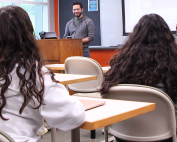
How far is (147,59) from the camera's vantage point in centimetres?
148

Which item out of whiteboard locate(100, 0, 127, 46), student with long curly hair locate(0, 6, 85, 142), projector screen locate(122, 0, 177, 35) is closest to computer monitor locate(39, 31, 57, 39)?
projector screen locate(122, 0, 177, 35)

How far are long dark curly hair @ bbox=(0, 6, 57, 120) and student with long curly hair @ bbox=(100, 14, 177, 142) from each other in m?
0.51

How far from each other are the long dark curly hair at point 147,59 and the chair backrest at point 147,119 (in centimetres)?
10

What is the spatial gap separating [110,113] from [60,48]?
300 centimetres

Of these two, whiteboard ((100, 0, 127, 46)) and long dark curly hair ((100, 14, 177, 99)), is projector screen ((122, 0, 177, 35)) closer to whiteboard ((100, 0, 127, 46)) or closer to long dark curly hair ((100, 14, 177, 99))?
whiteboard ((100, 0, 127, 46))

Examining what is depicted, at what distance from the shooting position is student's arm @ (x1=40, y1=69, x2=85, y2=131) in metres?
0.93

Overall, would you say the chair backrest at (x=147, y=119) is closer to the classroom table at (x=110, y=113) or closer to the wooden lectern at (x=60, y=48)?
the classroom table at (x=110, y=113)

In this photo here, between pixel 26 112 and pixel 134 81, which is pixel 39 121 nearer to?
pixel 26 112

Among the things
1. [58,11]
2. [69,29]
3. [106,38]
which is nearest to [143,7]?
[106,38]

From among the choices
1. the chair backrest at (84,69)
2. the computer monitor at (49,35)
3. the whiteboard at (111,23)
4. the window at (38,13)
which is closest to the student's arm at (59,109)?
the chair backrest at (84,69)

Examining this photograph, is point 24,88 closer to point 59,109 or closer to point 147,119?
point 59,109

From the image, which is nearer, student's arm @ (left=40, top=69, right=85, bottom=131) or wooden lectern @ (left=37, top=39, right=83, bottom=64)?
student's arm @ (left=40, top=69, right=85, bottom=131)

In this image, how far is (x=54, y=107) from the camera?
3.06 ft

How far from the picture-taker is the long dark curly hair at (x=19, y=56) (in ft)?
3.08
